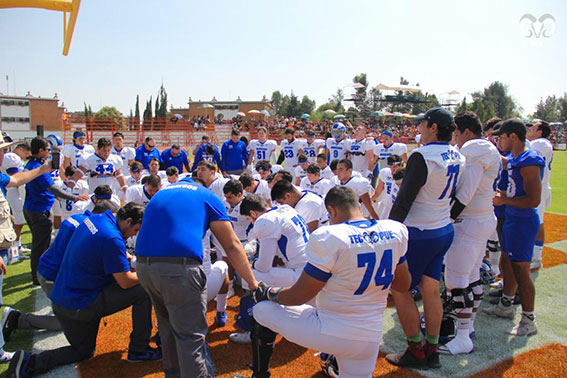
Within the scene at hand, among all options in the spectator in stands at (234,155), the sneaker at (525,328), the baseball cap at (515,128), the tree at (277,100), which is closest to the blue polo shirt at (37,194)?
the spectator in stands at (234,155)

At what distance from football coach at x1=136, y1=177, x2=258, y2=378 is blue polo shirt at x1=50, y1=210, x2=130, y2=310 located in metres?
0.70

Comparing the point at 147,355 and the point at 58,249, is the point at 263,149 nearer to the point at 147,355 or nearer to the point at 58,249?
the point at 58,249

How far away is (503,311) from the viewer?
4953mm

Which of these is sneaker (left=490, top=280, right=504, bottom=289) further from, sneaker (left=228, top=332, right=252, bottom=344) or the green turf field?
the green turf field

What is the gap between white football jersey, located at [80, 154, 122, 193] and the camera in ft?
26.4

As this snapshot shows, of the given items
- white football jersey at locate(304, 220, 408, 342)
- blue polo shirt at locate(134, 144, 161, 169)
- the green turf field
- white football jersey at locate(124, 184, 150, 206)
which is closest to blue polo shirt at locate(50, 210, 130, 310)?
white football jersey at locate(304, 220, 408, 342)

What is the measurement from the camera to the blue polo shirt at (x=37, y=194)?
608 cm

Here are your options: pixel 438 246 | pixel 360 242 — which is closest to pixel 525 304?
pixel 438 246

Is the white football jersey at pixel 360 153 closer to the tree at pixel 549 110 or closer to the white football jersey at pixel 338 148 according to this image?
the white football jersey at pixel 338 148

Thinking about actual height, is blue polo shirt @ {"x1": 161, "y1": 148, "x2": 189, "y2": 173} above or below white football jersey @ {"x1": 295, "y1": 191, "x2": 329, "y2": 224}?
above

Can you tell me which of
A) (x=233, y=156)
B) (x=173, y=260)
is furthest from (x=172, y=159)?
(x=173, y=260)

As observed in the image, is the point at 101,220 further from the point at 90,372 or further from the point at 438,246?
the point at 438,246

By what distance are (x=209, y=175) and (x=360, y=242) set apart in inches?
158

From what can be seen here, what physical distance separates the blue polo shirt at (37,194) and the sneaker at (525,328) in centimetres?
664
